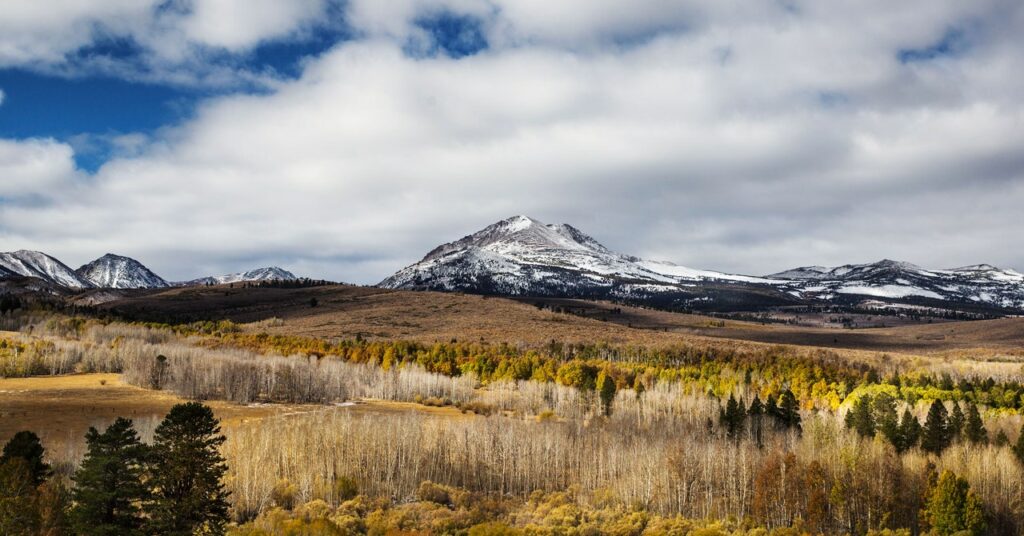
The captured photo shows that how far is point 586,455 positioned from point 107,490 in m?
38.4

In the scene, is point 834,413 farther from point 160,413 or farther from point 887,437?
point 160,413

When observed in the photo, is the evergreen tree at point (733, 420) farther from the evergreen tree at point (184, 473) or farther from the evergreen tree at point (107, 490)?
the evergreen tree at point (107, 490)

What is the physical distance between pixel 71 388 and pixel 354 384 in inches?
1285

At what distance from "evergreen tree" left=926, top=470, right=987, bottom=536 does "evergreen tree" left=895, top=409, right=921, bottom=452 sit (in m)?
16.6

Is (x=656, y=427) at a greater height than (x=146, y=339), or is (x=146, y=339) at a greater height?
(x=146, y=339)

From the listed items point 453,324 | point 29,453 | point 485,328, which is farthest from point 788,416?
point 453,324

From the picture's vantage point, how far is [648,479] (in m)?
48.9

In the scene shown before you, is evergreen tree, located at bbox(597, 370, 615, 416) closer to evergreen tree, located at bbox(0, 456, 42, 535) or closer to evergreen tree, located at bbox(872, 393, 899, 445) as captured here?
evergreen tree, located at bbox(872, 393, 899, 445)

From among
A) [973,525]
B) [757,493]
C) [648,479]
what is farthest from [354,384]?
[973,525]

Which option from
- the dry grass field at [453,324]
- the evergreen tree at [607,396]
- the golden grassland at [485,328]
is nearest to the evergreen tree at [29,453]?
the evergreen tree at [607,396]

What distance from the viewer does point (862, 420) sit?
66.3 m

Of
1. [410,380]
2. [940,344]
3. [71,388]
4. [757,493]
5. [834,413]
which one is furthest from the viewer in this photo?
[940,344]

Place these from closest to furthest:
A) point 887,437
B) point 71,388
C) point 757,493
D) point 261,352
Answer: point 757,493
point 887,437
point 71,388
point 261,352

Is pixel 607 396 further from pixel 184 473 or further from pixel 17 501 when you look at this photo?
pixel 17 501
